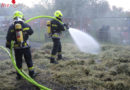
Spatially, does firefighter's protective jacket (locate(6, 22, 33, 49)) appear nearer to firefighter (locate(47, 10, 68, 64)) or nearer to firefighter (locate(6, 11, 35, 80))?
firefighter (locate(6, 11, 35, 80))

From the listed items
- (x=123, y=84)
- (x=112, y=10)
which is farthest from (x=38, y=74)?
(x=112, y=10)

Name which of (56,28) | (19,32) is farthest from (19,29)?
(56,28)

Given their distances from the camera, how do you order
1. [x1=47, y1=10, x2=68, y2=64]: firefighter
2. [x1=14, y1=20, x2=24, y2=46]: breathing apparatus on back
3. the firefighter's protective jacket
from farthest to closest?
[x1=47, y1=10, x2=68, y2=64]: firefighter → the firefighter's protective jacket → [x1=14, y1=20, x2=24, y2=46]: breathing apparatus on back

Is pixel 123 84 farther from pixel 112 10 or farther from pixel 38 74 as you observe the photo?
pixel 112 10

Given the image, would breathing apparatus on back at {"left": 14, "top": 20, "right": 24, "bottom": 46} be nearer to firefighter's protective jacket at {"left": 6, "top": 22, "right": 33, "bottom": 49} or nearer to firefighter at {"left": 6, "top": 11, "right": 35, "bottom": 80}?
firefighter at {"left": 6, "top": 11, "right": 35, "bottom": 80}

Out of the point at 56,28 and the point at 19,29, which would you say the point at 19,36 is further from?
the point at 56,28

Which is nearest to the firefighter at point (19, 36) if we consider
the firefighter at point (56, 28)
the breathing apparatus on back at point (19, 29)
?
the breathing apparatus on back at point (19, 29)

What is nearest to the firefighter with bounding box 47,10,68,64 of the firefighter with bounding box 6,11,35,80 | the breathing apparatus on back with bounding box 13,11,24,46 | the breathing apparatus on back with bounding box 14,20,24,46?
the firefighter with bounding box 6,11,35,80

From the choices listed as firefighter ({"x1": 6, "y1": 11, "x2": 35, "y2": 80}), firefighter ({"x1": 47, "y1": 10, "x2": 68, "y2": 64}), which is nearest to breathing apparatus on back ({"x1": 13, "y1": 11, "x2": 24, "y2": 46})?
firefighter ({"x1": 6, "y1": 11, "x2": 35, "y2": 80})

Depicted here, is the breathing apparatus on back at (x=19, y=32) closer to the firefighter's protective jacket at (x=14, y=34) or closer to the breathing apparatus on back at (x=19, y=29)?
the breathing apparatus on back at (x=19, y=29)

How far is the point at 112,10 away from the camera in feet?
49.0

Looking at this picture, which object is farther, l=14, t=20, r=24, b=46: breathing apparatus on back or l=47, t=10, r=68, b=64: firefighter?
l=47, t=10, r=68, b=64: firefighter

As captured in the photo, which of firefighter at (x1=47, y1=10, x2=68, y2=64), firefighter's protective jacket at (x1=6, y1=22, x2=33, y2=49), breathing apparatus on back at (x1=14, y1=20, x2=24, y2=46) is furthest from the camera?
firefighter at (x1=47, y1=10, x2=68, y2=64)

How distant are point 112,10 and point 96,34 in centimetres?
510
